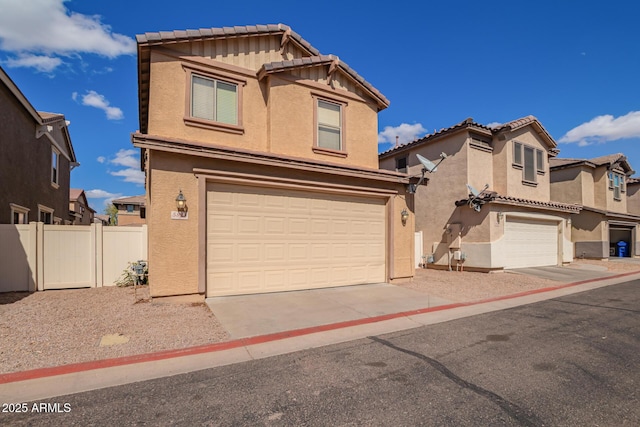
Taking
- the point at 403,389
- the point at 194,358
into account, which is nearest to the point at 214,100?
the point at 194,358

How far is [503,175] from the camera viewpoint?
50.0 ft

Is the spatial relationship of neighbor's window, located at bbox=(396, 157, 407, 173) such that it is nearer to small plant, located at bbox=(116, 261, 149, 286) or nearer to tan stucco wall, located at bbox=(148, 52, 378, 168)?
tan stucco wall, located at bbox=(148, 52, 378, 168)

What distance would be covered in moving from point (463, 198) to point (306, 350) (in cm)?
1194

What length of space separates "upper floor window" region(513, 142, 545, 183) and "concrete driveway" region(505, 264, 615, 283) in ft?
14.4

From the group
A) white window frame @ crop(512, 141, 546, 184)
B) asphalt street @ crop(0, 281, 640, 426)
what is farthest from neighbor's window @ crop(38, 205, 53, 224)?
white window frame @ crop(512, 141, 546, 184)

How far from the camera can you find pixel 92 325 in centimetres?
596

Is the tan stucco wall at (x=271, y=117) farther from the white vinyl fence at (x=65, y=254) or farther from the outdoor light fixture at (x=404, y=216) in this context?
the white vinyl fence at (x=65, y=254)

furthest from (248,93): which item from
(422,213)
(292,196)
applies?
(422,213)

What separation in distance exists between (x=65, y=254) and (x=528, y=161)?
19458 mm

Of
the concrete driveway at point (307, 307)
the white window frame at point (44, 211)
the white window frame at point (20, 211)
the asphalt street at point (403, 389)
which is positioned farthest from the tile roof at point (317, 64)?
the white window frame at point (44, 211)

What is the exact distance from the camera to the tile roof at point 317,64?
905cm

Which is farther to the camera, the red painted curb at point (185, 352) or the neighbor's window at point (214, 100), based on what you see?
the neighbor's window at point (214, 100)

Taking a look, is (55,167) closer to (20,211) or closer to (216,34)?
(20,211)

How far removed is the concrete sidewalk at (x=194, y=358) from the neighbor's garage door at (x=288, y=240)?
286 cm
